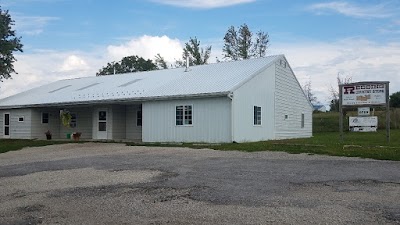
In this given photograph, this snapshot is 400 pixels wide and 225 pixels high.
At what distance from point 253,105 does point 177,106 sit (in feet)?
13.1

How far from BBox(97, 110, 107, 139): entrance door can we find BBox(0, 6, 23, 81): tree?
331 inches

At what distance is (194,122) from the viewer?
22.2 metres

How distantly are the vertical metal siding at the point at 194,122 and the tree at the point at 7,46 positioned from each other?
514 inches

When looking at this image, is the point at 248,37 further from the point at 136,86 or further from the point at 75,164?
the point at 75,164

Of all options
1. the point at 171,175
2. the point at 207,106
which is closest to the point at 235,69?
the point at 207,106

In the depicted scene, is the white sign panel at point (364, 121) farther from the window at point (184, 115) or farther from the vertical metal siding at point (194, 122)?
the window at point (184, 115)

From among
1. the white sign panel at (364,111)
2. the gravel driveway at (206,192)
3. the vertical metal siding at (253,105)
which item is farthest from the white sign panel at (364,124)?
the gravel driveway at (206,192)

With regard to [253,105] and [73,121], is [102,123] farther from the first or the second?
[253,105]

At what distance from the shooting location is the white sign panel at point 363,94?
20.1 meters

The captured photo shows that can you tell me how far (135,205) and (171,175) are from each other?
323 cm

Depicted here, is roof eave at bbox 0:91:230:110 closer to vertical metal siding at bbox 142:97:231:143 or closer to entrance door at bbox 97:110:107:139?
vertical metal siding at bbox 142:97:231:143

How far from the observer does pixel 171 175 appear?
1050 centimetres

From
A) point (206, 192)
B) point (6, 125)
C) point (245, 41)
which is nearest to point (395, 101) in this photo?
point (245, 41)

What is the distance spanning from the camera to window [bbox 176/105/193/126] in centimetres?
2242
